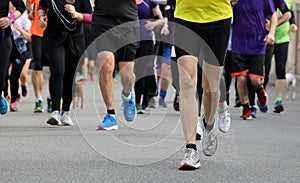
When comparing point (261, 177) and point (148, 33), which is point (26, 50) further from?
point (261, 177)

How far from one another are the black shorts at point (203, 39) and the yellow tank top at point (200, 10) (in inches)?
1.4

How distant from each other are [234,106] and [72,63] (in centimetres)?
504

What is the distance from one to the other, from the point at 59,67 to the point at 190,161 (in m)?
3.68

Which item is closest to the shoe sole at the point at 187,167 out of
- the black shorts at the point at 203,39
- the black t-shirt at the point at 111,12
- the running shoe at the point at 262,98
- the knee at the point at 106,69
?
the black shorts at the point at 203,39

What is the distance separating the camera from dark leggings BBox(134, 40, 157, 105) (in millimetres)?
12304

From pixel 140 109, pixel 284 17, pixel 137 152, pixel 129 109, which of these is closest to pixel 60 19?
pixel 129 109

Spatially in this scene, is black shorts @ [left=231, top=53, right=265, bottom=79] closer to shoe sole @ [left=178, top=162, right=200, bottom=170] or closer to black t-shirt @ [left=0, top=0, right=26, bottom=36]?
black t-shirt @ [left=0, top=0, right=26, bottom=36]

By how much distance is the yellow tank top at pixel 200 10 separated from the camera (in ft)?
22.8

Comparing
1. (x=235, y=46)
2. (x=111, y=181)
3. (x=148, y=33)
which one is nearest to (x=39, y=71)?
(x=148, y=33)

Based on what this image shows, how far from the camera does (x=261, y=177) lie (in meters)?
6.23

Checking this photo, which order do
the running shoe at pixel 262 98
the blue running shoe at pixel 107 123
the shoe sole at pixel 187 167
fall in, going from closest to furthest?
the shoe sole at pixel 187 167 < the blue running shoe at pixel 107 123 < the running shoe at pixel 262 98

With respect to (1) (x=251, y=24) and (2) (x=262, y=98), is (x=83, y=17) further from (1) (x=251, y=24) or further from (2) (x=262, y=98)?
(2) (x=262, y=98)

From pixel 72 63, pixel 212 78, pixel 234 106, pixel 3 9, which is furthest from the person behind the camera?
pixel 234 106

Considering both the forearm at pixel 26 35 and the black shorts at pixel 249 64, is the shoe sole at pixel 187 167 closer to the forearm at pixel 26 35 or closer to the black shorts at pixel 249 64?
the black shorts at pixel 249 64
